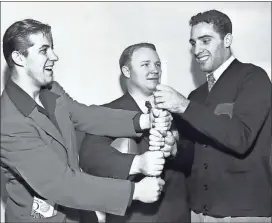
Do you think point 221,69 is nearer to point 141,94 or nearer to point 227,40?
point 227,40

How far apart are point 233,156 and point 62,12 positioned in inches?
30.1

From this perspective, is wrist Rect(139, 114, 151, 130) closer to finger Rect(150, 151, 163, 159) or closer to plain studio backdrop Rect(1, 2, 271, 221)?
finger Rect(150, 151, 163, 159)

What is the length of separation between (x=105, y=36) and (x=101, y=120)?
0.37 m

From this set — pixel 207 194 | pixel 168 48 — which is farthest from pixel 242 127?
pixel 168 48

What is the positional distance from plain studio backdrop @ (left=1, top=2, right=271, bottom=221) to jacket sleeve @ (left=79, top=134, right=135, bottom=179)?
9.6 inches

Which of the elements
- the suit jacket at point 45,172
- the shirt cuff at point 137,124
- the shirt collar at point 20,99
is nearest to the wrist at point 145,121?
the shirt cuff at point 137,124

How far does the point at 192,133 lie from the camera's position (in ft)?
4.65

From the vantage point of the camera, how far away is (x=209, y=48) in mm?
1426

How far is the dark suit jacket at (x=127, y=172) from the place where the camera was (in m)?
1.26

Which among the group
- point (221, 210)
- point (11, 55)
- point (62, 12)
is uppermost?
point (62, 12)

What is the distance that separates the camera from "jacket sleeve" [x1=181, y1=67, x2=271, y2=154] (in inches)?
48.4

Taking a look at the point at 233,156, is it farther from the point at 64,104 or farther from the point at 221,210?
the point at 64,104

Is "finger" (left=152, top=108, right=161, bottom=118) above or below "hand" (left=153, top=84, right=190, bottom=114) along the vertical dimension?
below

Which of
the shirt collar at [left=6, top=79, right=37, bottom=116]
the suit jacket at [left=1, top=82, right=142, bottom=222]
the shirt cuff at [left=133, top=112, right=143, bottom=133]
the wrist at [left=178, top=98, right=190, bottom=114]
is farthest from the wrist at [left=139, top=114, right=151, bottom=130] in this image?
the shirt collar at [left=6, top=79, right=37, bottom=116]
